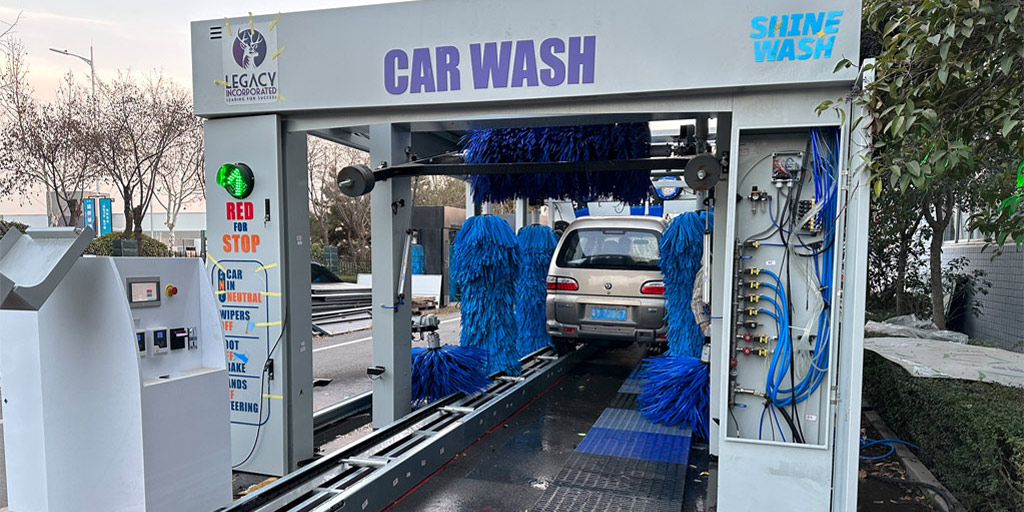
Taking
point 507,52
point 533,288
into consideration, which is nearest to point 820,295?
point 507,52

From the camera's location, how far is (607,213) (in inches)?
396

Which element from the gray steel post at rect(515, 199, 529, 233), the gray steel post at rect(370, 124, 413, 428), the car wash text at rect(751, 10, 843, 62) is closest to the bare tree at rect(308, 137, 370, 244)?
the gray steel post at rect(515, 199, 529, 233)

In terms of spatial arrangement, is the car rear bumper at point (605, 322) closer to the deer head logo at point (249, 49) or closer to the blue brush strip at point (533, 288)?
the blue brush strip at point (533, 288)

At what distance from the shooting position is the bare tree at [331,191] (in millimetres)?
24292

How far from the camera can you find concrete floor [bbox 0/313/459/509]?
216 inches

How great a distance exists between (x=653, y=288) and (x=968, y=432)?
3.87 m

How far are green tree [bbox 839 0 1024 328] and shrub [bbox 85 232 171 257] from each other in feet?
52.8

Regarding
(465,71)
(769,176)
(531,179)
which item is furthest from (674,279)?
(465,71)

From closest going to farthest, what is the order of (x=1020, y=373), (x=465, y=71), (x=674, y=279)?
(x=465, y=71) → (x=1020, y=373) → (x=674, y=279)

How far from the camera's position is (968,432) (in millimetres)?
3816

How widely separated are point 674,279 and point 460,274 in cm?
232

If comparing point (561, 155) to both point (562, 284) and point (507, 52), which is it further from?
point (562, 284)

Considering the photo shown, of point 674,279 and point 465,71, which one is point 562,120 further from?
point 674,279

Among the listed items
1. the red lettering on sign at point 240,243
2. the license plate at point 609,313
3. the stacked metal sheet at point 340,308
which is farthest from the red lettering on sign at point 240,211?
the stacked metal sheet at point 340,308
